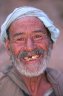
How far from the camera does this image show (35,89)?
5.76 metres

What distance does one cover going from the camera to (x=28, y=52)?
5.47 metres

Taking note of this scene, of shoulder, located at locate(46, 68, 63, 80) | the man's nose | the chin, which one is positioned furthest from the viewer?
shoulder, located at locate(46, 68, 63, 80)

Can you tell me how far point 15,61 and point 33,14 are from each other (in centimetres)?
50

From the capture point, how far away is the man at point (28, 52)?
5.53 metres

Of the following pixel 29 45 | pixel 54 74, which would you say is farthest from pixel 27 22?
pixel 54 74

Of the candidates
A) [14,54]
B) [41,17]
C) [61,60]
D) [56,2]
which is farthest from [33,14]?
[56,2]

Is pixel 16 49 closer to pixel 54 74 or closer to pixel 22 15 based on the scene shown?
pixel 22 15

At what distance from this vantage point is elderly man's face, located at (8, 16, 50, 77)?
18.0ft

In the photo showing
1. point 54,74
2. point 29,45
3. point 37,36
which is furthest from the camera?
point 54,74

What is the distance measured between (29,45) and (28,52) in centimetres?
7

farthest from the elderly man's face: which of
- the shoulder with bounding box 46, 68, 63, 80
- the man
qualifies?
the shoulder with bounding box 46, 68, 63, 80

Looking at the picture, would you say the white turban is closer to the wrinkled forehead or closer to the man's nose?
the wrinkled forehead

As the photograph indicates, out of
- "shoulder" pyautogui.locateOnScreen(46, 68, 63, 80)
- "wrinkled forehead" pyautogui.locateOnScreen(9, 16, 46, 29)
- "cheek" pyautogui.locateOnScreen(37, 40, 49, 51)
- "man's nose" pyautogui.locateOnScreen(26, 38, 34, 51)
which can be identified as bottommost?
"shoulder" pyautogui.locateOnScreen(46, 68, 63, 80)

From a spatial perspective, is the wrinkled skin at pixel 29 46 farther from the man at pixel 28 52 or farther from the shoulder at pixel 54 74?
the shoulder at pixel 54 74
